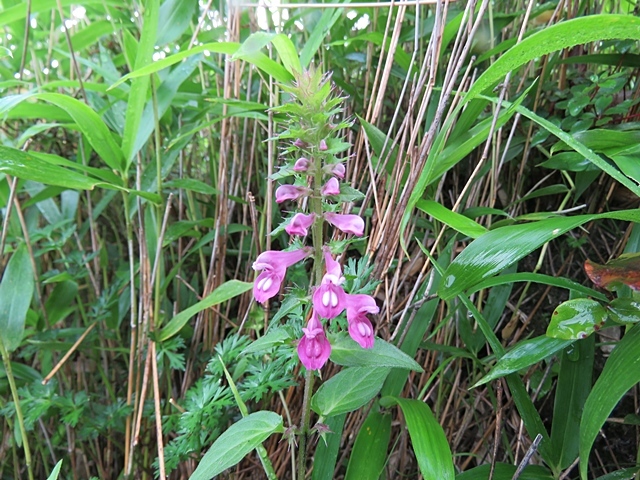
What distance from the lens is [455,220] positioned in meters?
0.73

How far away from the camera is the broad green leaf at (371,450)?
691 millimetres

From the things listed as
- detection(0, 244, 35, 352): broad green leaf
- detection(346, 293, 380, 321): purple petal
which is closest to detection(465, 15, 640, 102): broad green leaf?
detection(346, 293, 380, 321): purple petal

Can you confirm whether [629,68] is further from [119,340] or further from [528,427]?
[119,340]

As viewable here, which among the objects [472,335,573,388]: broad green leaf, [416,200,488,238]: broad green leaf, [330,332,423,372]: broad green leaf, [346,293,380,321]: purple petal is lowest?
[472,335,573,388]: broad green leaf

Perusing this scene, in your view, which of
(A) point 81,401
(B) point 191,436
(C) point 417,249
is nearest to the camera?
(B) point 191,436

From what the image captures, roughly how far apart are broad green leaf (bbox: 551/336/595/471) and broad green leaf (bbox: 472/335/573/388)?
0.10 metres

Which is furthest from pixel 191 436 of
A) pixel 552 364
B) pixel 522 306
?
pixel 522 306

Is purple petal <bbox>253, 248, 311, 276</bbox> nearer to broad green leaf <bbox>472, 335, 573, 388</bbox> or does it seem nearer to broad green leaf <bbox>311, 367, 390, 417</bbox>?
broad green leaf <bbox>311, 367, 390, 417</bbox>

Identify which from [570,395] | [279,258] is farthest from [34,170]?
[570,395]

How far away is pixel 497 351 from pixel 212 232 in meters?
0.68

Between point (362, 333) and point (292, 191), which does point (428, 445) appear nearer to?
point (362, 333)

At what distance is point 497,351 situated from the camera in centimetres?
69

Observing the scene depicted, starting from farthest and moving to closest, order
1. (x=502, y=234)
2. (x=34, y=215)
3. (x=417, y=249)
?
(x=34, y=215)
(x=417, y=249)
(x=502, y=234)

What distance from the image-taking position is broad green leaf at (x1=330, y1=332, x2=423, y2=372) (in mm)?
585
